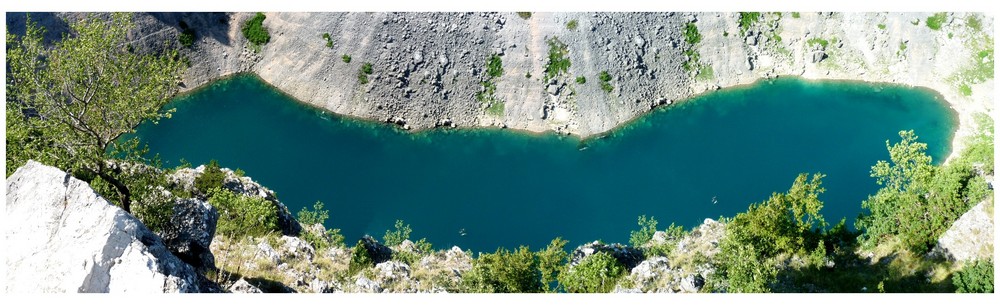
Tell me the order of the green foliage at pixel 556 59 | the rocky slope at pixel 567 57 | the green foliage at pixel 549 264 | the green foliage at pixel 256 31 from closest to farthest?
the green foliage at pixel 549 264 < the rocky slope at pixel 567 57 < the green foliage at pixel 556 59 < the green foliage at pixel 256 31

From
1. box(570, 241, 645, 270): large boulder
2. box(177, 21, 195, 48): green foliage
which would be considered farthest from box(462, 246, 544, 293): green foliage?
box(177, 21, 195, 48): green foliage

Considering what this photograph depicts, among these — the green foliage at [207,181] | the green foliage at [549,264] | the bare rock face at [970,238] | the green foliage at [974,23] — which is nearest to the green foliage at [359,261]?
the green foliage at [549,264]

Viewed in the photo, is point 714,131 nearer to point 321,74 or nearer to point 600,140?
point 600,140

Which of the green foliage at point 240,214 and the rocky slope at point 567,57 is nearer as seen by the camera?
the green foliage at point 240,214

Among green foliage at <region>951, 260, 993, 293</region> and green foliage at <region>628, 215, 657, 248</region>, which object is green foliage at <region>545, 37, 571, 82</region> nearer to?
green foliage at <region>628, 215, 657, 248</region>

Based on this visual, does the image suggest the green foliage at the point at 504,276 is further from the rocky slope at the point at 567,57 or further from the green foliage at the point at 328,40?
the green foliage at the point at 328,40

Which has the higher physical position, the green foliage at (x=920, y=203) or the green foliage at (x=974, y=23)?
the green foliage at (x=974, y=23)

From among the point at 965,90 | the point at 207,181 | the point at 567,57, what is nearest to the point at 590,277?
the point at 207,181
